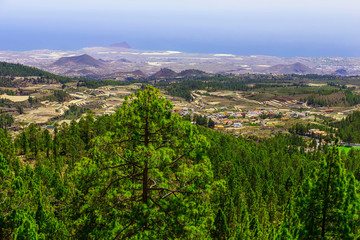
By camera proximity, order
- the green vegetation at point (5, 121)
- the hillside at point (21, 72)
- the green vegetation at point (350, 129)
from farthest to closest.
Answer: the hillside at point (21, 72)
the green vegetation at point (350, 129)
the green vegetation at point (5, 121)

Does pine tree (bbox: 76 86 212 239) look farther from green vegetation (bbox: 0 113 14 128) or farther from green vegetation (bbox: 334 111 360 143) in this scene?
green vegetation (bbox: 334 111 360 143)

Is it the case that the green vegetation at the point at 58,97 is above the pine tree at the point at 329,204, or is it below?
below

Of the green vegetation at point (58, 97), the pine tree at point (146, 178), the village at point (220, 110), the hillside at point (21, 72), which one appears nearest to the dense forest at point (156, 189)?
the pine tree at point (146, 178)

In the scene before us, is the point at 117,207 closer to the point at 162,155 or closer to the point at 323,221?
the point at 162,155

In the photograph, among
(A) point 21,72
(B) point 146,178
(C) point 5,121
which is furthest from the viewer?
(A) point 21,72

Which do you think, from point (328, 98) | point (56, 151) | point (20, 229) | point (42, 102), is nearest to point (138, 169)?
point (20, 229)

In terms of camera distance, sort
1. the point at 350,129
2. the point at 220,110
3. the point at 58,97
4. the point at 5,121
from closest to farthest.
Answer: the point at 5,121, the point at 350,129, the point at 58,97, the point at 220,110

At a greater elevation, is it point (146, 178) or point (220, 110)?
point (146, 178)

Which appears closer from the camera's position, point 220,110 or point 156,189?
point 156,189

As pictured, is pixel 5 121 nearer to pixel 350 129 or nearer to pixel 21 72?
pixel 21 72

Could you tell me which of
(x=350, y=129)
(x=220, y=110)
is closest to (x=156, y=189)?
(x=350, y=129)

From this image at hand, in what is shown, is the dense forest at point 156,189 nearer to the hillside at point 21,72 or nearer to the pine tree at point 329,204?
the pine tree at point 329,204
